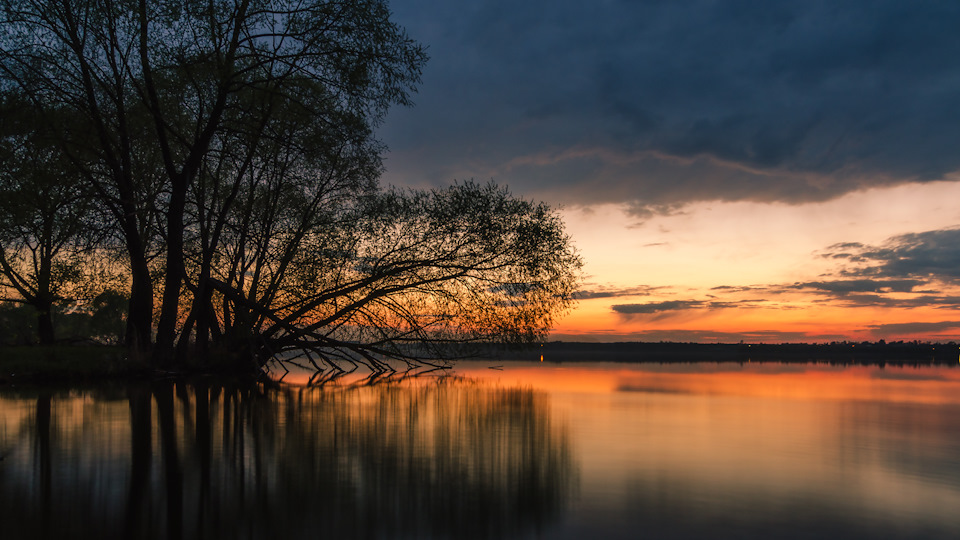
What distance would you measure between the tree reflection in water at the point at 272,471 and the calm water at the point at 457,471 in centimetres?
4

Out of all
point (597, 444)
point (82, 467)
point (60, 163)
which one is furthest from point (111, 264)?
point (597, 444)

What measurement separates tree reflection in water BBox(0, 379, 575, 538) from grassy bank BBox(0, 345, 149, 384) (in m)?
5.77

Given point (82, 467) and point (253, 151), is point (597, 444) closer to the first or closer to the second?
point (82, 467)

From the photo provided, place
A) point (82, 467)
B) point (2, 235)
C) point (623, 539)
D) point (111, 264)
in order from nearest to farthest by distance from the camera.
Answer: point (623, 539)
point (82, 467)
point (2, 235)
point (111, 264)

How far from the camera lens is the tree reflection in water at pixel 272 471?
22.4 feet

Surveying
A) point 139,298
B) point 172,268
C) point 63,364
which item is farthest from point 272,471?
point 139,298

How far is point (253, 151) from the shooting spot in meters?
26.2

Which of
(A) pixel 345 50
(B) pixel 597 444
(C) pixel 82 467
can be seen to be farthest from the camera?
(A) pixel 345 50

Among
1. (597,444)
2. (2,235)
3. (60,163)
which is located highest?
(60,163)

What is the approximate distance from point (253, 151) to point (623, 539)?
918 inches

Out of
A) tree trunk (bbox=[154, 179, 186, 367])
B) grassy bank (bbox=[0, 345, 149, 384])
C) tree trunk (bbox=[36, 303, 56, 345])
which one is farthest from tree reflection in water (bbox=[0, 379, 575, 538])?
tree trunk (bbox=[36, 303, 56, 345])

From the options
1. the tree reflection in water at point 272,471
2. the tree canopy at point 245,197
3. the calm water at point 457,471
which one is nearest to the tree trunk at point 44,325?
the tree canopy at point 245,197

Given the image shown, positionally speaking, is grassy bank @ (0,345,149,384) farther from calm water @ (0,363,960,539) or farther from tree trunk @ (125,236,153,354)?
calm water @ (0,363,960,539)

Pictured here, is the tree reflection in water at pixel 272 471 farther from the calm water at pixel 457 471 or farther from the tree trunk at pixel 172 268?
the tree trunk at pixel 172 268
